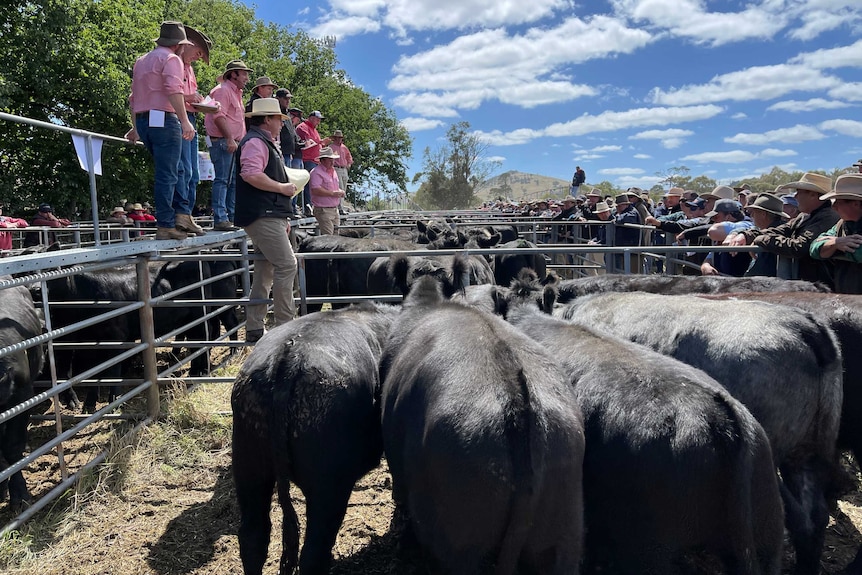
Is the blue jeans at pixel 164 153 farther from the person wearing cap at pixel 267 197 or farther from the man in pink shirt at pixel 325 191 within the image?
A: the man in pink shirt at pixel 325 191

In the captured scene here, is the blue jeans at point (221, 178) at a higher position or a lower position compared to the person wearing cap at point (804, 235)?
higher

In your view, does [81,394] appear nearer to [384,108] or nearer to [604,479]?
[604,479]

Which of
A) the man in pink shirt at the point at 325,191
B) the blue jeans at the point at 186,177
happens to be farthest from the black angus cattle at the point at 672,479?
the man in pink shirt at the point at 325,191

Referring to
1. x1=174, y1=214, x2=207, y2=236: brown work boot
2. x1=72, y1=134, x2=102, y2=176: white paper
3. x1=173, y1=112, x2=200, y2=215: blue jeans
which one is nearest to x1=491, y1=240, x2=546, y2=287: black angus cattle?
x1=173, y1=112, x2=200, y2=215: blue jeans

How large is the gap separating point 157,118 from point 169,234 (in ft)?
3.70

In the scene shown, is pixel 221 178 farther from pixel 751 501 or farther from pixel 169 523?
pixel 751 501

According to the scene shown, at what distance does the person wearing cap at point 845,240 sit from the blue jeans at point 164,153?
5.97 metres

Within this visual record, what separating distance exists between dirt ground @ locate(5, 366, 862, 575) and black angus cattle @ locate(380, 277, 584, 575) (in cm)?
84

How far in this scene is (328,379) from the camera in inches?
123

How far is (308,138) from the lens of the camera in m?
12.9

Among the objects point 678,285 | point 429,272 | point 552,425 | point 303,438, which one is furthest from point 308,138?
point 552,425

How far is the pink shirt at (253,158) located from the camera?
5.39 meters

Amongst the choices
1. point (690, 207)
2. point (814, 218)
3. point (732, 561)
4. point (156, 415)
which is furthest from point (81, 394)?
point (690, 207)

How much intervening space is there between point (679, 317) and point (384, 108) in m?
48.7
